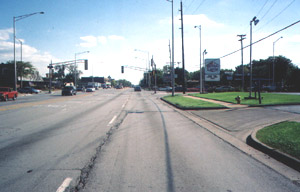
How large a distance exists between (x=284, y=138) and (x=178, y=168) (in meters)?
3.77

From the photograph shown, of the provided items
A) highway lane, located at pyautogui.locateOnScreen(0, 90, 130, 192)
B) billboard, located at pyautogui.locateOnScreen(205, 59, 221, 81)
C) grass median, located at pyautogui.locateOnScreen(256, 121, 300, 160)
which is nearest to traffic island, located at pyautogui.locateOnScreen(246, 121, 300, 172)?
grass median, located at pyautogui.locateOnScreen(256, 121, 300, 160)

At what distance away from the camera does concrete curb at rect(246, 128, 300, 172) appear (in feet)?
16.4

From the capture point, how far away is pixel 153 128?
9609mm

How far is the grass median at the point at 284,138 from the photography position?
18.6 ft

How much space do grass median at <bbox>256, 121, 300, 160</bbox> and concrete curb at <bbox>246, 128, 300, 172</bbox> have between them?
157 millimetres

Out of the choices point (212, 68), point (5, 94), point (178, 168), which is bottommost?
point (178, 168)

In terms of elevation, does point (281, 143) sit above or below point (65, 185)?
above

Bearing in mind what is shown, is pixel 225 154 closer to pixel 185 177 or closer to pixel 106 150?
pixel 185 177

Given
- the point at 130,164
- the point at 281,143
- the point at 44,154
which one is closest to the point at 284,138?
the point at 281,143

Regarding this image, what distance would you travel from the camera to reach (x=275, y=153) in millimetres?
5695

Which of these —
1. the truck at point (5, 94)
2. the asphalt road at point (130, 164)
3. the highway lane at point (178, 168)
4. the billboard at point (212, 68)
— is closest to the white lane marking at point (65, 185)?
the asphalt road at point (130, 164)

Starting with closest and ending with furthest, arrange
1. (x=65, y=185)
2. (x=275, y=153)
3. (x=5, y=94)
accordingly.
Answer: (x=65, y=185) < (x=275, y=153) < (x=5, y=94)

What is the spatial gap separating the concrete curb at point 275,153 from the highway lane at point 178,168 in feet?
1.91

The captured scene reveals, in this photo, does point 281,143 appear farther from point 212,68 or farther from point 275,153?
point 212,68
